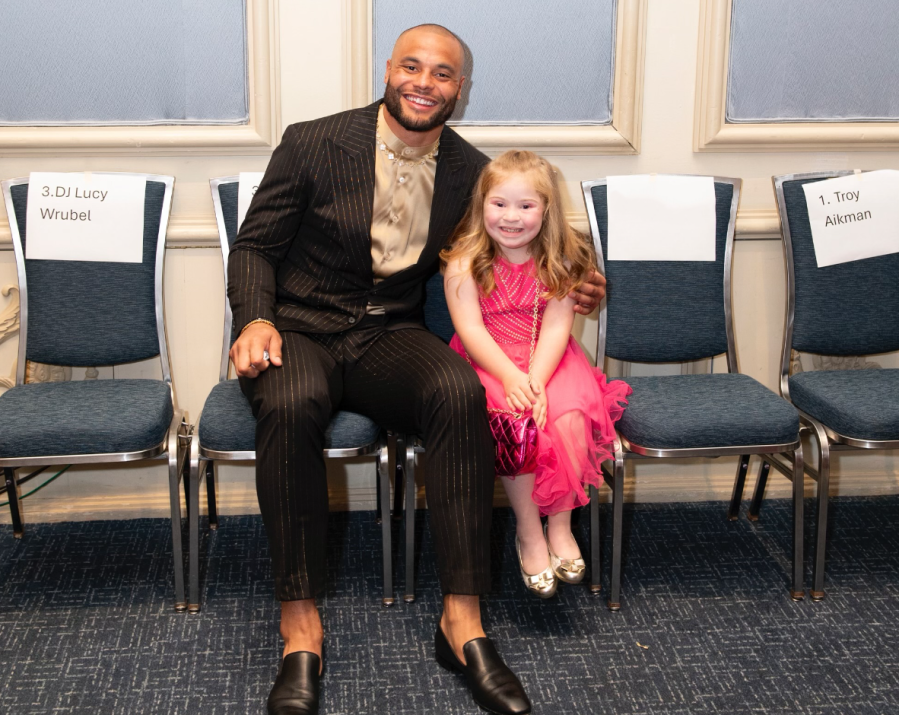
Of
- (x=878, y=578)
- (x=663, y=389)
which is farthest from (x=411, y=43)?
(x=878, y=578)

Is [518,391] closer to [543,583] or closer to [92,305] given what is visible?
[543,583]

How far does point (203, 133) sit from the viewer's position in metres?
2.46

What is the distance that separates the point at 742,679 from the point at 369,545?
1.07m

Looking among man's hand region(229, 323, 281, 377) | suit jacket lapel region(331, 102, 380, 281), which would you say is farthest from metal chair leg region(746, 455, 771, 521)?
man's hand region(229, 323, 281, 377)

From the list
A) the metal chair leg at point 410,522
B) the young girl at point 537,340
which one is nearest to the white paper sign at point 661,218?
the young girl at point 537,340

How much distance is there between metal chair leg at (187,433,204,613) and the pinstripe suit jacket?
0.33 meters

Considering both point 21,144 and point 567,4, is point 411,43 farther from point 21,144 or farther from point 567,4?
point 21,144

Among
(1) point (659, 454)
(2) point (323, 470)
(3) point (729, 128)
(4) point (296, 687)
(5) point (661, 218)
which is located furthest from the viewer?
(3) point (729, 128)

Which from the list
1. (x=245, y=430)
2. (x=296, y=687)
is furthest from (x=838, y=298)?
(x=296, y=687)

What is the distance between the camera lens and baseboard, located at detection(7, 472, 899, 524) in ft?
8.91

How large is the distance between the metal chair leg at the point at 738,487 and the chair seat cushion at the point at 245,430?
3.99 feet

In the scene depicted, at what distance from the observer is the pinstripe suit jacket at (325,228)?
7.09 feet

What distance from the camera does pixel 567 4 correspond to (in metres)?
2.49

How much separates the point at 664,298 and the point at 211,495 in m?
1.43
